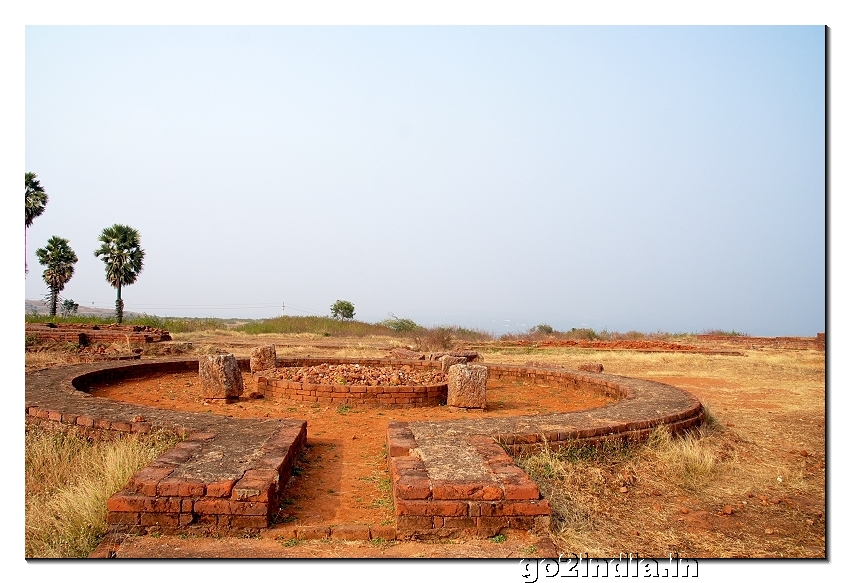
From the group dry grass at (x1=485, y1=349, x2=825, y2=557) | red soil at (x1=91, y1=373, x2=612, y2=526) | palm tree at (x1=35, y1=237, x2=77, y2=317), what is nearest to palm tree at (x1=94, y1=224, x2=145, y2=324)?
palm tree at (x1=35, y1=237, x2=77, y2=317)

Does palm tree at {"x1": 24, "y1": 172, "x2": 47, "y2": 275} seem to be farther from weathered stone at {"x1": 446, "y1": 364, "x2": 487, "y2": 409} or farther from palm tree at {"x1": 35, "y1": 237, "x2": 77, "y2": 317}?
weathered stone at {"x1": 446, "y1": 364, "x2": 487, "y2": 409}

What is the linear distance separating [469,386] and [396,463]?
3.94 m

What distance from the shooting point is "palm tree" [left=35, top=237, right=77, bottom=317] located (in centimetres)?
3034

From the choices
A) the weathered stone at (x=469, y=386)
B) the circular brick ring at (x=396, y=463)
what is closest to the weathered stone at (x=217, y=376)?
the circular brick ring at (x=396, y=463)

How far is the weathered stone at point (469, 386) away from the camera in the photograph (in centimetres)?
819

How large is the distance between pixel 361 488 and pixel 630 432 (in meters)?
2.86

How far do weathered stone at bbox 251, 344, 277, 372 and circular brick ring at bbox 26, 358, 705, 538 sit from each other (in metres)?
3.39

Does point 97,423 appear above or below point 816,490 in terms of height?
above

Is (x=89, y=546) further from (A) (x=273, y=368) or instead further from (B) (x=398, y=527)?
(A) (x=273, y=368)

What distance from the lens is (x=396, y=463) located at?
14.3 feet

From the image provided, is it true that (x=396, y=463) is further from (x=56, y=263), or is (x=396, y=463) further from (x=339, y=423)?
(x=56, y=263)

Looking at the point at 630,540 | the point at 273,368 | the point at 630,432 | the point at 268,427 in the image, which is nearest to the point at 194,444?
the point at 268,427

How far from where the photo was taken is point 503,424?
19.4ft

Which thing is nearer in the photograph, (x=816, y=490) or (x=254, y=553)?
(x=254, y=553)
